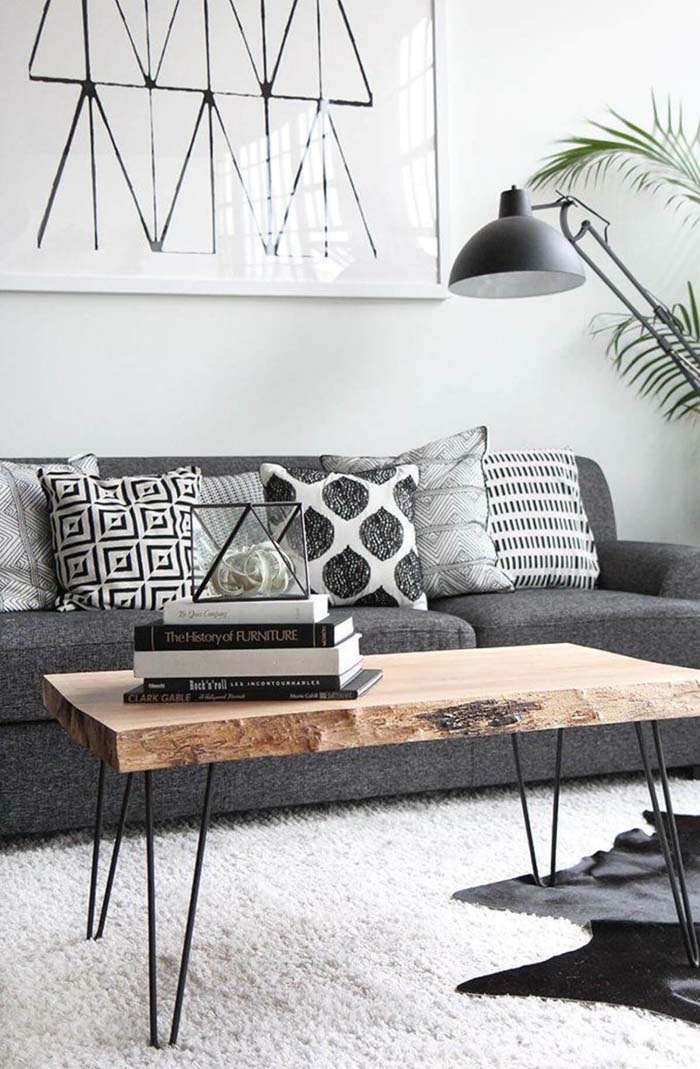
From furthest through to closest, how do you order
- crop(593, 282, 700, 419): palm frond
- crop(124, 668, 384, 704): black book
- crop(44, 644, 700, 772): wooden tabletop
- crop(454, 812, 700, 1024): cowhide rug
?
1. crop(593, 282, 700, 419): palm frond
2. crop(454, 812, 700, 1024): cowhide rug
3. crop(124, 668, 384, 704): black book
4. crop(44, 644, 700, 772): wooden tabletop

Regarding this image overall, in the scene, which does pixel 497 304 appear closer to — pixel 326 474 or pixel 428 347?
pixel 428 347

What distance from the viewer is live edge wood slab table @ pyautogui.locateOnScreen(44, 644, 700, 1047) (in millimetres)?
1421

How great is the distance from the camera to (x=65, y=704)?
162cm

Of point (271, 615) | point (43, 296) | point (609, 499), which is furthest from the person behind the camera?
point (609, 499)

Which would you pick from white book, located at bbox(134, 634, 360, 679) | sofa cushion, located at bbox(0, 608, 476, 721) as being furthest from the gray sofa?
white book, located at bbox(134, 634, 360, 679)

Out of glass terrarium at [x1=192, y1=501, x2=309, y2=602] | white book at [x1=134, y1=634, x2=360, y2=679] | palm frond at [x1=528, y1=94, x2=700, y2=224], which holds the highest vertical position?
palm frond at [x1=528, y1=94, x2=700, y2=224]

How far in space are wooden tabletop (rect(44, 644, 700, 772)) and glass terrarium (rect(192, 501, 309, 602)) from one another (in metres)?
0.17

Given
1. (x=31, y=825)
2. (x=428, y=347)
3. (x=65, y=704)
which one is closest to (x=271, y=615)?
(x=65, y=704)

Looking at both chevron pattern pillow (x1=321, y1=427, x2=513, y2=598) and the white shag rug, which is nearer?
the white shag rug

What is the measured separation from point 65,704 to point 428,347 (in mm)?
2272

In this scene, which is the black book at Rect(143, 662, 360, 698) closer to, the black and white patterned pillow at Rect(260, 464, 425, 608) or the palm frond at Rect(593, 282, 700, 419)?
the black and white patterned pillow at Rect(260, 464, 425, 608)

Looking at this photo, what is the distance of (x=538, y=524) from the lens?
325 centimetres

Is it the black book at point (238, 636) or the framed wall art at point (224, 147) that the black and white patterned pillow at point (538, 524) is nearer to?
the framed wall art at point (224, 147)

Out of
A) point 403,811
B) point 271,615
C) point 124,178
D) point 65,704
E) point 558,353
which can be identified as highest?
point 124,178
